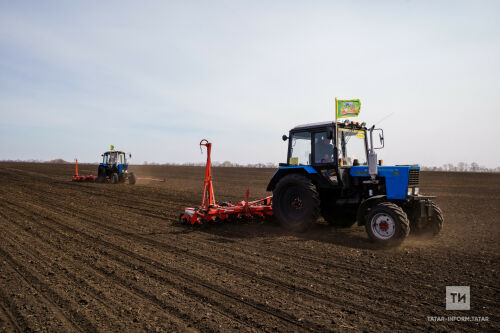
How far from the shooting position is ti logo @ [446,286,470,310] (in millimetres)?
3457

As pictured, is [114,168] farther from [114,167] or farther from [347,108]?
[347,108]

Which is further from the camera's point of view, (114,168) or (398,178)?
(114,168)

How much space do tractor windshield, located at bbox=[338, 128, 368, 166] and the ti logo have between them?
3.35 metres

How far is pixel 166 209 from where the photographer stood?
10.2 m

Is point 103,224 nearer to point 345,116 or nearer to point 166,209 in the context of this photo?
point 166,209

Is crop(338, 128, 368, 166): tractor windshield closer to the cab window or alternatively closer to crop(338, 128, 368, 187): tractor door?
crop(338, 128, 368, 187): tractor door

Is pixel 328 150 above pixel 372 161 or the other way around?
above

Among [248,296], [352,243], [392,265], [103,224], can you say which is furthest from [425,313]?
[103,224]

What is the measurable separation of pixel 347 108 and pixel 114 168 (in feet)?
55.7

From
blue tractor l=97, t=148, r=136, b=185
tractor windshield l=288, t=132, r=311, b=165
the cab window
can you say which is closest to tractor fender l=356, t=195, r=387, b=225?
the cab window

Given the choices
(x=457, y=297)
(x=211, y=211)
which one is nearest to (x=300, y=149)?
(x=211, y=211)

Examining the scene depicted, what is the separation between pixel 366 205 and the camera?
20.4ft

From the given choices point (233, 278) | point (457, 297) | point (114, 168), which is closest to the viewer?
point (457, 297)

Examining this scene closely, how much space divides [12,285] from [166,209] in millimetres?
6349
